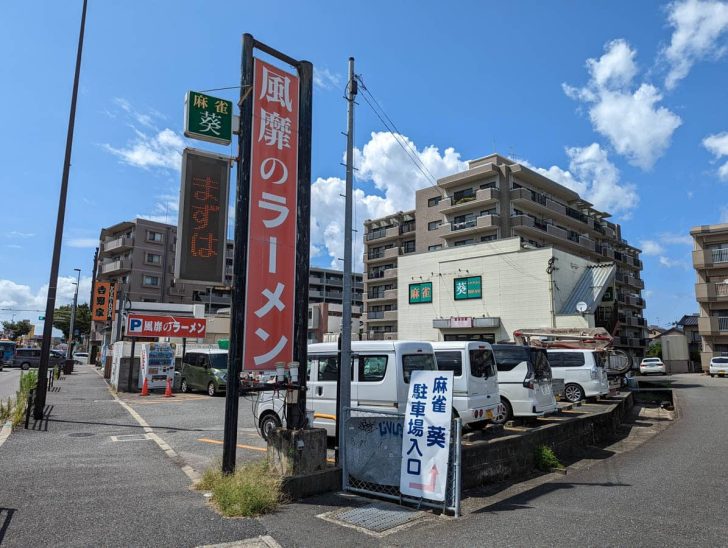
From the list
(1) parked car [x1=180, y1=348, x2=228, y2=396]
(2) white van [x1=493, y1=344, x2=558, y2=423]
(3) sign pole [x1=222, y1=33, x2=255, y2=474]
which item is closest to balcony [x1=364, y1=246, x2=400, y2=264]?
(1) parked car [x1=180, y1=348, x2=228, y2=396]

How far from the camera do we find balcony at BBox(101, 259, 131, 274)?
58.9 m

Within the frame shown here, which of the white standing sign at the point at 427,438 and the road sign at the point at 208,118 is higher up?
the road sign at the point at 208,118

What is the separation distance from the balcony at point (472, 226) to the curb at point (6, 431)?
37.1 m

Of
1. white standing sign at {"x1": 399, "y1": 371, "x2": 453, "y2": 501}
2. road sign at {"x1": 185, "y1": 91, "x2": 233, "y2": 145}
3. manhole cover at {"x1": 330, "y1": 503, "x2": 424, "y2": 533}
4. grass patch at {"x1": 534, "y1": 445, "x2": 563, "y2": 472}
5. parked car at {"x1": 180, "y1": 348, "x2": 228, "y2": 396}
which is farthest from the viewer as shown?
parked car at {"x1": 180, "y1": 348, "x2": 228, "y2": 396}

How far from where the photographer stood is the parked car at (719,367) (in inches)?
1425

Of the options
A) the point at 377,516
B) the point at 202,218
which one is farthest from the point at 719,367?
the point at 202,218

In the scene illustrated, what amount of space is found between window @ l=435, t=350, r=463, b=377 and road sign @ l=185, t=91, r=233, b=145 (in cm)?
628

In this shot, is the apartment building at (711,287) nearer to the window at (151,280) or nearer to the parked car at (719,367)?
the parked car at (719,367)

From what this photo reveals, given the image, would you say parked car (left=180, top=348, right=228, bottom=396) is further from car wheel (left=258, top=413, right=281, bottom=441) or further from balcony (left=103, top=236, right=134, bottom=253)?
balcony (left=103, top=236, right=134, bottom=253)

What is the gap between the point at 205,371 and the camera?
808 inches

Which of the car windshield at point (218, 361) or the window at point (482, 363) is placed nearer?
the window at point (482, 363)

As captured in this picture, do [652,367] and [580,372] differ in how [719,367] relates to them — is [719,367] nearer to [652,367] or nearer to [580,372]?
[652,367]

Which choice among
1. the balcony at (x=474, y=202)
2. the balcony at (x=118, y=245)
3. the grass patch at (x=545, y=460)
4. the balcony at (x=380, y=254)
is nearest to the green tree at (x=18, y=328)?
the balcony at (x=118, y=245)

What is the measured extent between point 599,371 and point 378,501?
12996 mm
